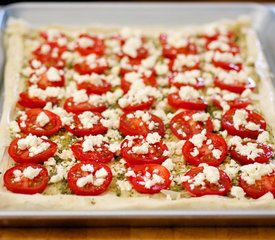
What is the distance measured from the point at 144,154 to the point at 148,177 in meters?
→ 0.17

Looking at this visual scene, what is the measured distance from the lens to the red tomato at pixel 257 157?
2.69 m

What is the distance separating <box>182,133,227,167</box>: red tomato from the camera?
2.69 metres

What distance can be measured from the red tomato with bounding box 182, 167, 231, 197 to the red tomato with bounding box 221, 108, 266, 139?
375 mm

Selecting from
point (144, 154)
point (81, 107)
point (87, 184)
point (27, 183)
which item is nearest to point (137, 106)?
point (81, 107)

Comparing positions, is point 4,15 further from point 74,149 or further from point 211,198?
point 211,198

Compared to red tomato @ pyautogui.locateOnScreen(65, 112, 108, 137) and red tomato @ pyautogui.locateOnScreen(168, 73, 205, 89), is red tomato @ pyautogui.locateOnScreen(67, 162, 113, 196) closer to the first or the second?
red tomato @ pyautogui.locateOnScreen(65, 112, 108, 137)

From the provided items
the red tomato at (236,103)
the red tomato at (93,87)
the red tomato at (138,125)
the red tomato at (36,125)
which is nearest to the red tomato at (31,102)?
the red tomato at (36,125)

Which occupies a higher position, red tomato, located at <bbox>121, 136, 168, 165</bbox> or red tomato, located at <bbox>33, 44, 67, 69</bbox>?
red tomato, located at <bbox>33, 44, 67, 69</bbox>

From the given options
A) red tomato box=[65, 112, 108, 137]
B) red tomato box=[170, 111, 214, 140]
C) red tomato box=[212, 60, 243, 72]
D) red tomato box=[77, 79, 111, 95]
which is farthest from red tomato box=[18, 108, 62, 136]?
red tomato box=[212, 60, 243, 72]

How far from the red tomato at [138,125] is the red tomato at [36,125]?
35 centimetres

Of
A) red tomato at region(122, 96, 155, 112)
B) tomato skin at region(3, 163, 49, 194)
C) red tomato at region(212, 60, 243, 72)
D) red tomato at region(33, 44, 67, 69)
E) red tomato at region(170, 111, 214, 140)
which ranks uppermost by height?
red tomato at region(33, 44, 67, 69)

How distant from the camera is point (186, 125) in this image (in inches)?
115

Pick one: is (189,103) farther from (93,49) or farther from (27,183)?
(27,183)

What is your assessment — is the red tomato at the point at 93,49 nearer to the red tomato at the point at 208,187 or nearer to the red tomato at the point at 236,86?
the red tomato at the point at 236,86
